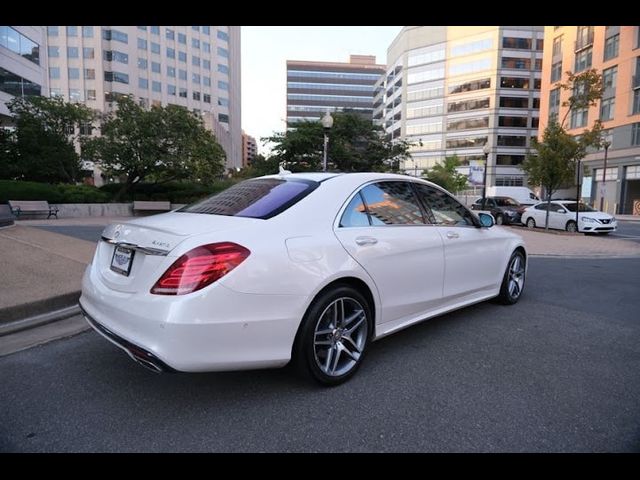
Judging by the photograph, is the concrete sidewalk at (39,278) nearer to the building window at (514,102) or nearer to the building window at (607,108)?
the building window at (607,108)

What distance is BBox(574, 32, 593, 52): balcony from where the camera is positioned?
4281cm

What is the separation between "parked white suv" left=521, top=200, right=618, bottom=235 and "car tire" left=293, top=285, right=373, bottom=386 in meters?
18.1

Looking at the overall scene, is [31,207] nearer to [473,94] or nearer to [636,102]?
[636,102]

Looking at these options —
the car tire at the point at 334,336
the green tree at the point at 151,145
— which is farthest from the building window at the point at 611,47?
the car tire at the point at 334,336

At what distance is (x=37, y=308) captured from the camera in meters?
4.64

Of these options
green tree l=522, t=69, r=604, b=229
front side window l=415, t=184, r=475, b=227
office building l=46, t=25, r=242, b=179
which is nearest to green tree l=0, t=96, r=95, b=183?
green tree l=522, t=69, r=604, b=229

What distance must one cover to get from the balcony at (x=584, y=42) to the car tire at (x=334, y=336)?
51.9 meters

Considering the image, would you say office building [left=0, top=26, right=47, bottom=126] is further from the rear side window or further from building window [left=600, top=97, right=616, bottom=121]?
building window [left=600, top=97, right=616, bottom=121]

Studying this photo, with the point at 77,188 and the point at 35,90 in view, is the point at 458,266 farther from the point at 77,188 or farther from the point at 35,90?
the point at 35,90

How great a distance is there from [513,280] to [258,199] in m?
3.73

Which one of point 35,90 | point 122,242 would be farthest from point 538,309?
point 35,90

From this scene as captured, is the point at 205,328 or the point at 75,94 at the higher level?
the point at 75,94

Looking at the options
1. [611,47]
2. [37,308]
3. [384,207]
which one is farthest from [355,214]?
[611,47]

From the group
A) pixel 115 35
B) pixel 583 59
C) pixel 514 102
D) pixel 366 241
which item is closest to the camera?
pixel 366 241
